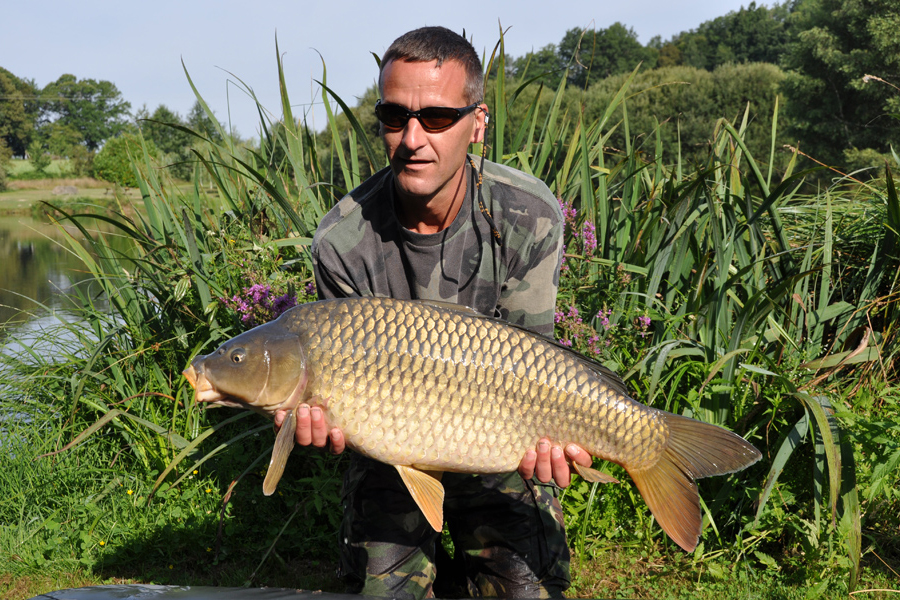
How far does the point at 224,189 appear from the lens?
10.5 ft

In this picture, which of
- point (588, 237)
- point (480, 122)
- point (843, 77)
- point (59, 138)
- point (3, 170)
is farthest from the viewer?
point (59, 138)

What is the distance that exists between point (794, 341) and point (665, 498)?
1.29 m

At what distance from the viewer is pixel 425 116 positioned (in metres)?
1.75

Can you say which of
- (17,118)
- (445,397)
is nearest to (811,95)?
(445,397)

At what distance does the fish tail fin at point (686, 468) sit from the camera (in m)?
1.55

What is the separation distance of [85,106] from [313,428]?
232ft

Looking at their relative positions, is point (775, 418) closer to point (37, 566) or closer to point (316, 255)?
point (316, 255)

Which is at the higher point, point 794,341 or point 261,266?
point 261,266

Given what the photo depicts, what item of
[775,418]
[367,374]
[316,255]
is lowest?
[775,418]

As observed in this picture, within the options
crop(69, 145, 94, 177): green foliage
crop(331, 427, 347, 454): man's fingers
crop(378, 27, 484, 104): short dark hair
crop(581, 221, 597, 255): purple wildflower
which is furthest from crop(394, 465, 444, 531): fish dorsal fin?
crop(69, 145, 94, 177): green foliage

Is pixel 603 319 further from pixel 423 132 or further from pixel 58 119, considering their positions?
pixel 58 119

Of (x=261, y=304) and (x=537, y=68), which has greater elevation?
(x=537, y=68)

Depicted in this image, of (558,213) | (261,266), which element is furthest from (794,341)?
(261,266)

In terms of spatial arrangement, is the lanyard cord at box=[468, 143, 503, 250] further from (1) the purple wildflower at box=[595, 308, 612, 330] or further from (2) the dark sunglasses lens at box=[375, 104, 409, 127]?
(1) the purple wildflower at box=[595, 308, 612, 330]
